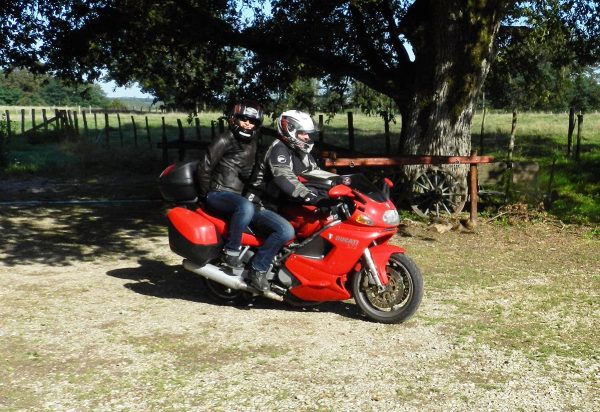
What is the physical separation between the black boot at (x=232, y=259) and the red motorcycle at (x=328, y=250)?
0.06 meters

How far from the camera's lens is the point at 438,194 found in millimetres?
12398

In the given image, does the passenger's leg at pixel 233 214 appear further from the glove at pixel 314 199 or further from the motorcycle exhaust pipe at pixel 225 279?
the glove at pixel 314 199

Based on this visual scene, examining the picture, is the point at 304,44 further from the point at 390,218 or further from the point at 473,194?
the point at 390,218

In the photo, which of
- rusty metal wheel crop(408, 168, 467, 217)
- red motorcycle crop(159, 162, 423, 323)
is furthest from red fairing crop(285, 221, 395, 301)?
rusty metal wheel crop(408, 168, 467, 217)

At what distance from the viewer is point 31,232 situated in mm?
11273

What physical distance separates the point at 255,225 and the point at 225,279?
0.56 metres

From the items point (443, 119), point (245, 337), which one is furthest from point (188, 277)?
point (443, 119)

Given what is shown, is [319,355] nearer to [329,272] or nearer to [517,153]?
[329,272]

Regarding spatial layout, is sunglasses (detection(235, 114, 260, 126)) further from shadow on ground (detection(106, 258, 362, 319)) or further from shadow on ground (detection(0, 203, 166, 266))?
shadow on ground (detection(0, 203, 166, 266))

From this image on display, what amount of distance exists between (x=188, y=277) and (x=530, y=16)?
887cm

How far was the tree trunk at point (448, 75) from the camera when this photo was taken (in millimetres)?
12078

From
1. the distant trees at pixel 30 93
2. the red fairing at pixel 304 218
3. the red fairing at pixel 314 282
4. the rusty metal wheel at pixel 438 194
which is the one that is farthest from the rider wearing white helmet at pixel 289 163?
the distant trees at pixel 30 93

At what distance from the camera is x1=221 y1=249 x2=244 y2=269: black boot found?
6.86 meters

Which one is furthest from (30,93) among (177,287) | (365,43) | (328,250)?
(328,250)
